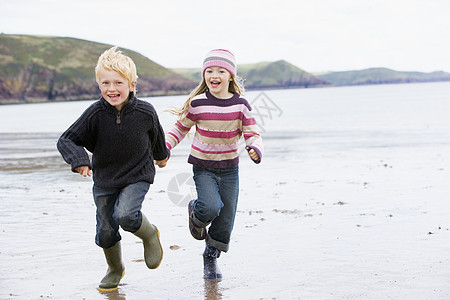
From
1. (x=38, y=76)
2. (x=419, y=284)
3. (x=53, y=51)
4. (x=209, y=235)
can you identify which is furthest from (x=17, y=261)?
(x=53, y=51)

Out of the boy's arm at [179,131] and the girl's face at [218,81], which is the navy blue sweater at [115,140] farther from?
the girl's face at [218,81]

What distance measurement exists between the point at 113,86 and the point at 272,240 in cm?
250

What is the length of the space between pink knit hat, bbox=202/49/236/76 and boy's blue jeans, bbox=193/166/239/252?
33.0 inches

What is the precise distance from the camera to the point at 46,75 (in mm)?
176375

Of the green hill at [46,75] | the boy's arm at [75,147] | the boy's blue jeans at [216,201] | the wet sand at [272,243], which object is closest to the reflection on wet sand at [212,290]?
the wet sand at [272,243]

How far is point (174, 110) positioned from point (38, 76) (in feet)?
582

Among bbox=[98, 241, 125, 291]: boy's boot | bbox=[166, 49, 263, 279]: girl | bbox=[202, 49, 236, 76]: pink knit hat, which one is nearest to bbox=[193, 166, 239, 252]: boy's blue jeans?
bbox=[166, 49, 263, 279]: girl

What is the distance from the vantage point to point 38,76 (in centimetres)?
17362

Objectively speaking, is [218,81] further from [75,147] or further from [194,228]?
[75,147]

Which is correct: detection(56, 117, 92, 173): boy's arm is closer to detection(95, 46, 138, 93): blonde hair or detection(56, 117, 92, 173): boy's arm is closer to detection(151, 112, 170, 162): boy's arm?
detection(95, 46, 138, 93): blonde hair

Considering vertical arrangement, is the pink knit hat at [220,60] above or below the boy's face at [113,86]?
above

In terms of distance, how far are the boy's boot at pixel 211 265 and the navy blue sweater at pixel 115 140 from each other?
93cm

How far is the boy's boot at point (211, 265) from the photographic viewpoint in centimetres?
486

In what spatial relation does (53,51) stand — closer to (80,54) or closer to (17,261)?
(80,54)
